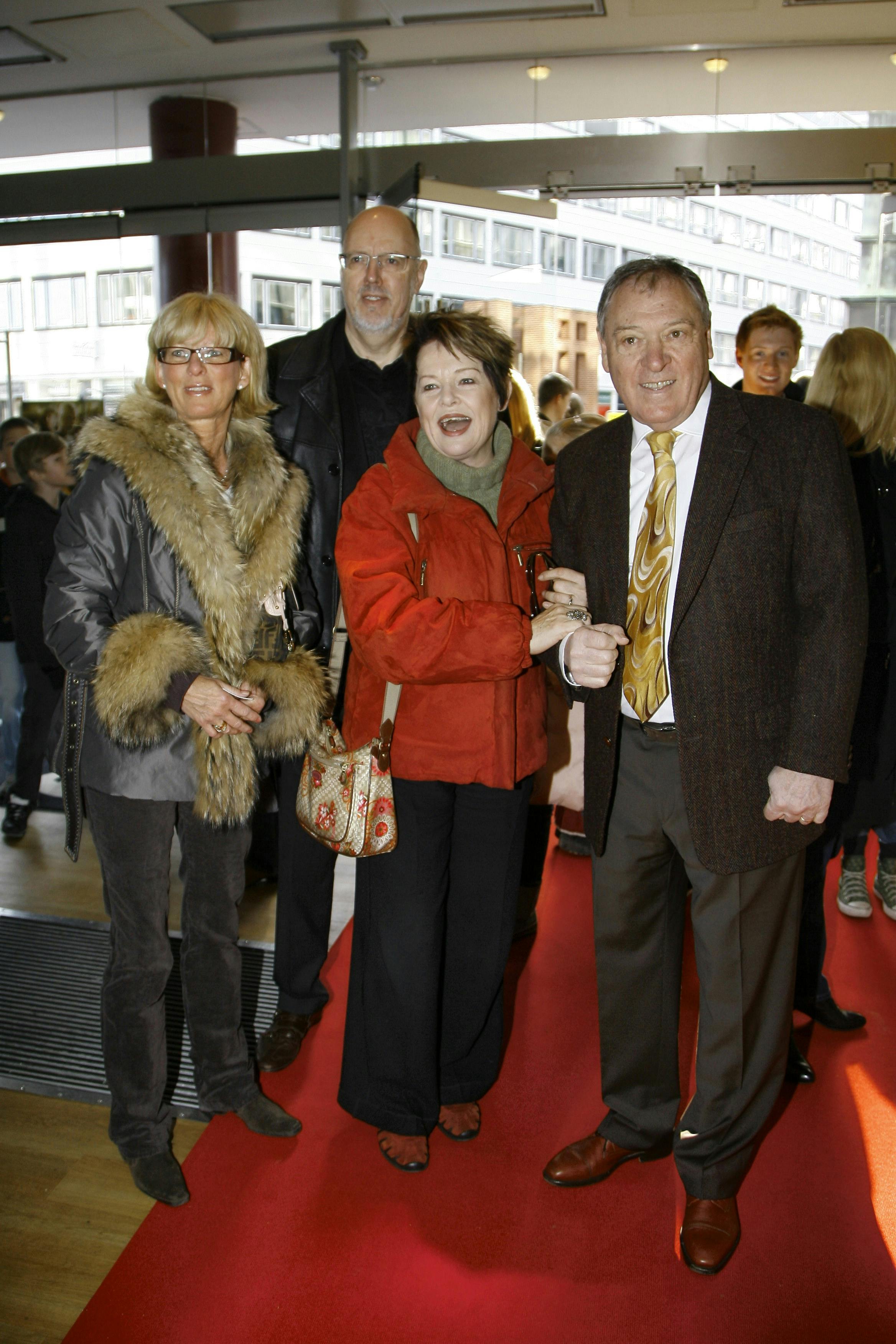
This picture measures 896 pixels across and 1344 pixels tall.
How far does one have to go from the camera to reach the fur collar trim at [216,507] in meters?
2.00

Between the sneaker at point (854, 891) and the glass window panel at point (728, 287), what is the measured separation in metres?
3.90

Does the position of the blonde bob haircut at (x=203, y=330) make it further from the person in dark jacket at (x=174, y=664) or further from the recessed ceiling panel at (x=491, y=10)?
the recessed ceiling panel at (x=491, y=10)

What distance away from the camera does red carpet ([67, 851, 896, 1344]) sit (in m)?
1.85

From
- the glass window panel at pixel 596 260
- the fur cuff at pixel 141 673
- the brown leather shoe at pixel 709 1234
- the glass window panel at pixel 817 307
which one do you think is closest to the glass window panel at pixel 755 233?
the glass window panel at pixel 817 307

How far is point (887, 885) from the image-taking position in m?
3.73

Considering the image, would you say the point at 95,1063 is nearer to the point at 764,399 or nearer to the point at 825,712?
the point at 825,712

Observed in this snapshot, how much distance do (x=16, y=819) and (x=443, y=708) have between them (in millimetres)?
3207

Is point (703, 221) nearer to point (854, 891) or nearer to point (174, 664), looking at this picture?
point (854, 891)

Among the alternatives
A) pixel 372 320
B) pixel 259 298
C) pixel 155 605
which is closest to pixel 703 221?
pixel 259 298

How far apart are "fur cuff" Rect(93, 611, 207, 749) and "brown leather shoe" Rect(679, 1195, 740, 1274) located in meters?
1.50

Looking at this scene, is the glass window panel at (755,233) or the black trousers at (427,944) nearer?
the black trousers at (427,944)

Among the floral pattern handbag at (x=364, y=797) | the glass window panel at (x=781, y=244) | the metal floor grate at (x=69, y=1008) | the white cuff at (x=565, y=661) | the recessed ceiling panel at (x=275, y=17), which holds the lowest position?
the metal floor grate at (x=69, y=1008)

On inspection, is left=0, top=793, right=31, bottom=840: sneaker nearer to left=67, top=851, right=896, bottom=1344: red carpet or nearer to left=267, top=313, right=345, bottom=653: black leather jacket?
left=67, top=851, right=896, bottom=1344: red carpet

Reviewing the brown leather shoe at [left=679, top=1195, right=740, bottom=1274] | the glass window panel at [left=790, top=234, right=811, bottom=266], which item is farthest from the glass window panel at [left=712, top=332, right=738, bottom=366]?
the brown leather shoe at [left=679, top=1195, right=740, bottom=1274]
